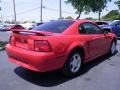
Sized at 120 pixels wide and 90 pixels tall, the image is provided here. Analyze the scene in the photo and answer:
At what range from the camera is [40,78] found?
19.0 feet

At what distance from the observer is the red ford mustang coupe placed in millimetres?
5168

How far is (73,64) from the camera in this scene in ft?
19.5

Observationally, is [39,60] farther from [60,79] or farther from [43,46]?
[60,79]

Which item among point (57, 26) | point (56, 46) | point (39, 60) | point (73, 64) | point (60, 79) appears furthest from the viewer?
point (57, 26)

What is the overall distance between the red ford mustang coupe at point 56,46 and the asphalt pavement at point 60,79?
33 centimetres

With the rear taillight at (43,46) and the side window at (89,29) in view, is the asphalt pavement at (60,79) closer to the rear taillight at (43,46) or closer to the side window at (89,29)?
the rear taillight at (43,46)

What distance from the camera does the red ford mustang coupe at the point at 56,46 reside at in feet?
17.0

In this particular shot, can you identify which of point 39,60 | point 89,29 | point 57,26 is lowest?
point 39,60

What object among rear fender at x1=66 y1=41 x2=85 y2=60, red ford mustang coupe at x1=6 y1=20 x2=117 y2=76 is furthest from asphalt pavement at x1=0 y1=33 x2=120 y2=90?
rear fender at x1=66 y1=41 x2=85 y2=60

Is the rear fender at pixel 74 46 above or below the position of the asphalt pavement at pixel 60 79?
above

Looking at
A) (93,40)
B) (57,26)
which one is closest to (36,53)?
(57,26)

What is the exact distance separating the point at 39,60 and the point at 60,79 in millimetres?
933

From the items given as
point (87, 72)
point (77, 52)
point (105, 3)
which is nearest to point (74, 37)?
point (77, 52)

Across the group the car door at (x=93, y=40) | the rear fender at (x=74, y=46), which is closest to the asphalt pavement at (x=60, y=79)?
the car door at (x=93, y=40)
